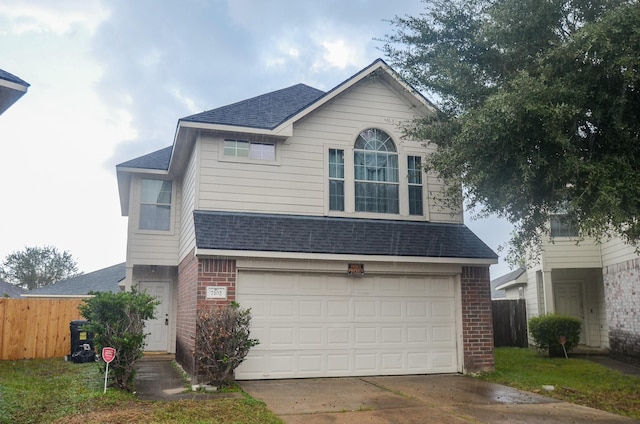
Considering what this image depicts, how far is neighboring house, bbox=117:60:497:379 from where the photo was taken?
11.2 metres

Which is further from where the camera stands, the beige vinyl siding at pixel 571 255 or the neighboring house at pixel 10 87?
the beige vinyl siding at pixel 571 255

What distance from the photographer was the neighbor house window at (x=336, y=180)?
12602mm

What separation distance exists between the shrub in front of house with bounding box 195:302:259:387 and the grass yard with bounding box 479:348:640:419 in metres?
5.41

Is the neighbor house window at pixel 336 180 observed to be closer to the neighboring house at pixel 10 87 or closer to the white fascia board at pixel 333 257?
the white fascia board at pixel 333 257

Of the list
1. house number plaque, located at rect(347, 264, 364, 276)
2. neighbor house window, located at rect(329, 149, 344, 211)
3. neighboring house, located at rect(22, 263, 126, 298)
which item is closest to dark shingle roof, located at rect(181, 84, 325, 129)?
neighbor house window, located at rect(329, 149, 344, 211)

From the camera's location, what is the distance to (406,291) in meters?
12.2

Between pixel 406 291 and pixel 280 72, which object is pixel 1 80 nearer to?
pixel 406 291

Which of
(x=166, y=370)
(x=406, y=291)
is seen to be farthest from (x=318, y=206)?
(x=166, y=370)

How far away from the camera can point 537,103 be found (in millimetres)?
8180

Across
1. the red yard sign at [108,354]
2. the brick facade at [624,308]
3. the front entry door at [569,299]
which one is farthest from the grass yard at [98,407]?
the front entry door at [569,299]

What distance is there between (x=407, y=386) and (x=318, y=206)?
4.39 meters

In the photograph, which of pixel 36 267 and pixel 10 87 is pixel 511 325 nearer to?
A: pixel 10 87

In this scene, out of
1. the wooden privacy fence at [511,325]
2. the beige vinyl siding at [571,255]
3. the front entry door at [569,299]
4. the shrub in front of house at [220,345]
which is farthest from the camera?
the wooden privacy fence at [511,325]

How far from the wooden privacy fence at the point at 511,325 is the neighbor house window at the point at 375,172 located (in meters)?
9.74
